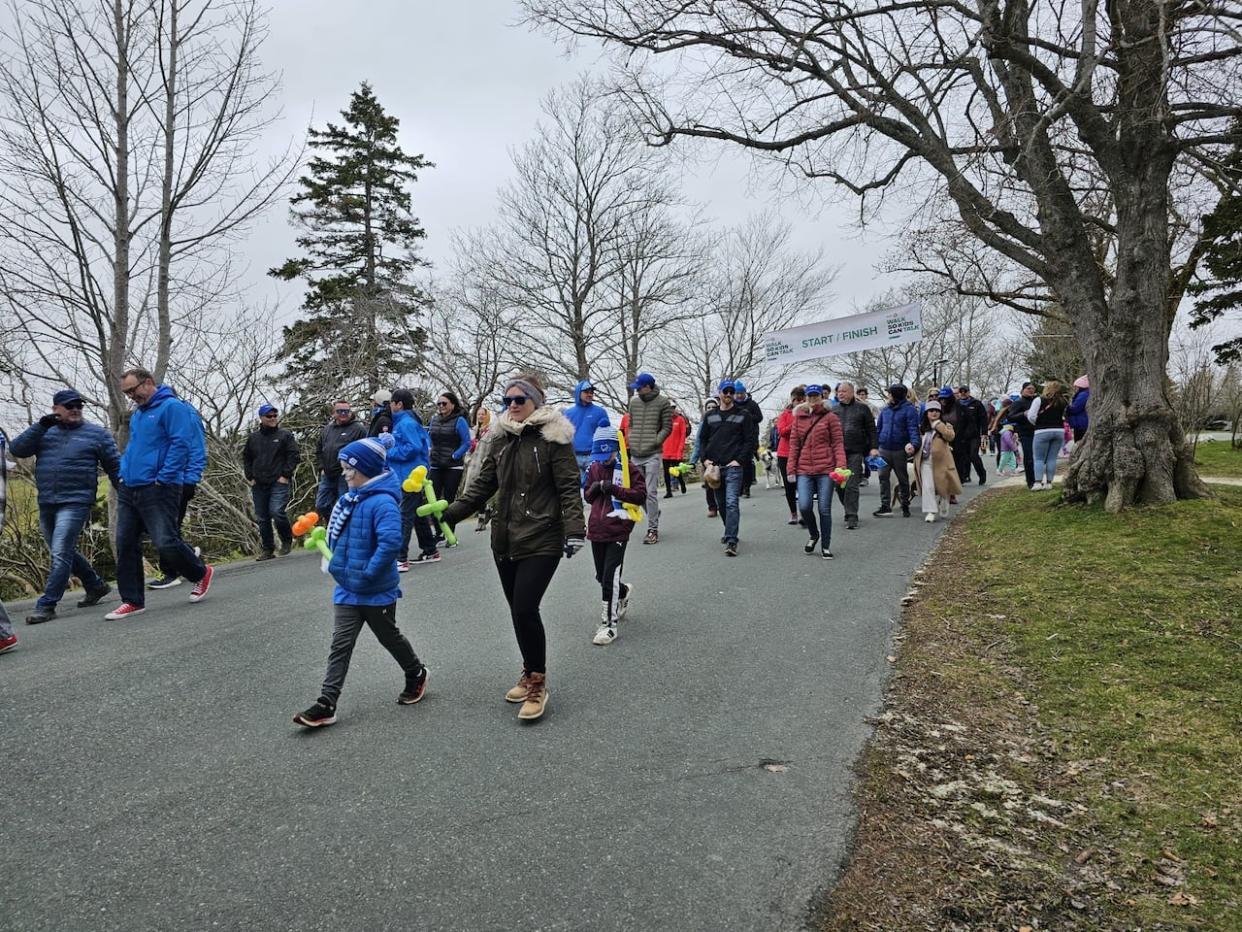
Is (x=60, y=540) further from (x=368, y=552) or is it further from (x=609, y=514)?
(x=609, y=514)

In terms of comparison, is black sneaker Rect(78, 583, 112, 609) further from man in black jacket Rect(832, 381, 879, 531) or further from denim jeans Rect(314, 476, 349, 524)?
man in black jacket Rect(832, 381, 879, 531)

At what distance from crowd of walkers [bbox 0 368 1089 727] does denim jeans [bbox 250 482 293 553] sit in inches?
1.2

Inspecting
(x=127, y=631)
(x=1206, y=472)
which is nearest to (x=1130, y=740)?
(x=127, y=631)

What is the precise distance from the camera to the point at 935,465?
1091cm

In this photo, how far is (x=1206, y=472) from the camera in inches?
629

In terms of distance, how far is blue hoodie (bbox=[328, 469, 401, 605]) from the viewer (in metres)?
3.70

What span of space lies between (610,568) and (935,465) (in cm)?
759

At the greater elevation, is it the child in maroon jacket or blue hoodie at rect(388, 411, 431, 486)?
blue hoodie at rect(388, 411, 431, 486)

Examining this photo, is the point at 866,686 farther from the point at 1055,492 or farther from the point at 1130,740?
the point at 1055,492

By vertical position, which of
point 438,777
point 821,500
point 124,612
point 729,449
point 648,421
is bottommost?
point 438,777

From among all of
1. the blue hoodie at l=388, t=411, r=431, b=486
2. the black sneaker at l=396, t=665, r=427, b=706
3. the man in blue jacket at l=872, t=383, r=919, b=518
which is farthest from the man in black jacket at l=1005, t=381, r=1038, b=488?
the black sneaker at l=396, t=665, r=427, b=706

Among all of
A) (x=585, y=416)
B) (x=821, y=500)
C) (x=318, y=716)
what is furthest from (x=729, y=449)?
(x=318, y=716)

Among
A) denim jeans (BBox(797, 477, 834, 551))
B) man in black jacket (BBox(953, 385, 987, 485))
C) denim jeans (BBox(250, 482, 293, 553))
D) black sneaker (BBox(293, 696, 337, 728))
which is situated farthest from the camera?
man in black jacket (BBox(953, 385, 987, 485))

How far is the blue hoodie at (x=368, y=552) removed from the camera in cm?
370
